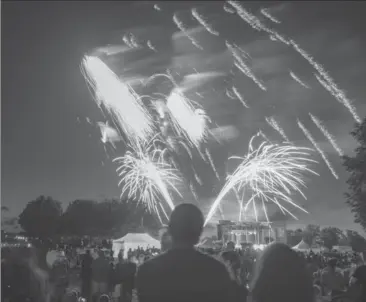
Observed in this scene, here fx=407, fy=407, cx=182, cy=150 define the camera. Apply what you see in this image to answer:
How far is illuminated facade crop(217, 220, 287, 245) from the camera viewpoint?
168ft

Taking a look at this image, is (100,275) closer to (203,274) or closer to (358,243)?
(203,274)

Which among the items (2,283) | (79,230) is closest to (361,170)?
(2,283)

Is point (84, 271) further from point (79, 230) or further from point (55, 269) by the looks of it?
point (79, 230)

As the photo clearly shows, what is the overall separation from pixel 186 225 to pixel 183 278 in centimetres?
40

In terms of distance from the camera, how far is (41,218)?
297ft

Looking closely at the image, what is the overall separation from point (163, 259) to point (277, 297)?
1.07 meters

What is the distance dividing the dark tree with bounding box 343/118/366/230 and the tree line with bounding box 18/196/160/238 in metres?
63.0

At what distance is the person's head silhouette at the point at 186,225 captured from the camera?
10.0ft

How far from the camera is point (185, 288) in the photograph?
2865 millimetres

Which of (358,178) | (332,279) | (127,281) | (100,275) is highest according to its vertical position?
(358,178)

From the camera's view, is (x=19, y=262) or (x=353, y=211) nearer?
(x=19, y=262)

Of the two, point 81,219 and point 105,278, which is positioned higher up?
point 81,219

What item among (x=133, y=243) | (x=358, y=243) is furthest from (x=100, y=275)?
(x=358, y=243)

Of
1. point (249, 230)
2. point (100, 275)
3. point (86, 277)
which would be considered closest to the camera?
point (100, 275)
